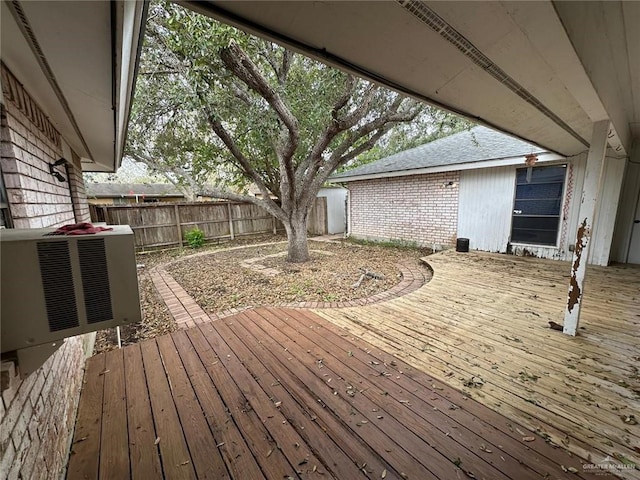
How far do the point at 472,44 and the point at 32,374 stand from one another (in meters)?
3.11

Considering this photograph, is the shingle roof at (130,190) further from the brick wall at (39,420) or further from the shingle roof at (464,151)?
the brick wall at (39,420)

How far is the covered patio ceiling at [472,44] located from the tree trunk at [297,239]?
A: 4.31 metres

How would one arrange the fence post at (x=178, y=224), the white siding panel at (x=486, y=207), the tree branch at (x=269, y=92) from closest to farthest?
the tree branch at (x=269, y=92) < the white siding panel at (x=486, y=207) < the fence post at (x=178, y=224)

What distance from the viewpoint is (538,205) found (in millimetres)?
5930

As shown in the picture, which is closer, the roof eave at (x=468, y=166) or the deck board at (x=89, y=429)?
the deck board at (x=89, y=429)

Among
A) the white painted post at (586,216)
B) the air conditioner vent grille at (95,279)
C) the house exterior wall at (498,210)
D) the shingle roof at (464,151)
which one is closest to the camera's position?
the air conditioner vent grille at (95,279)

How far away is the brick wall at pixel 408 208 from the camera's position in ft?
24.0

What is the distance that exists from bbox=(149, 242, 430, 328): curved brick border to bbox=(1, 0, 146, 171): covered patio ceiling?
2546 mm

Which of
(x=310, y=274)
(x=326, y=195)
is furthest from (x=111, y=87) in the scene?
(x=326, y=195)

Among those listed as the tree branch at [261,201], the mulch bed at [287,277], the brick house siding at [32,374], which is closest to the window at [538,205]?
the mulch bed at [287,277]

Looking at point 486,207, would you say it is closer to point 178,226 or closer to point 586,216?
point 586,216

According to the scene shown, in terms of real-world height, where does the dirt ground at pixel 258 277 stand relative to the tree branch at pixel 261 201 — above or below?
below

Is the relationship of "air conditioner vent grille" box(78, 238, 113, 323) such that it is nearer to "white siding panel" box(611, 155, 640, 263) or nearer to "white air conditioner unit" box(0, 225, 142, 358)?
"white air conditioner unit" box(0, 225, 142, 358)

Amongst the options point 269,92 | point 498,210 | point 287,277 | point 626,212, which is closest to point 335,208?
point 498,210
